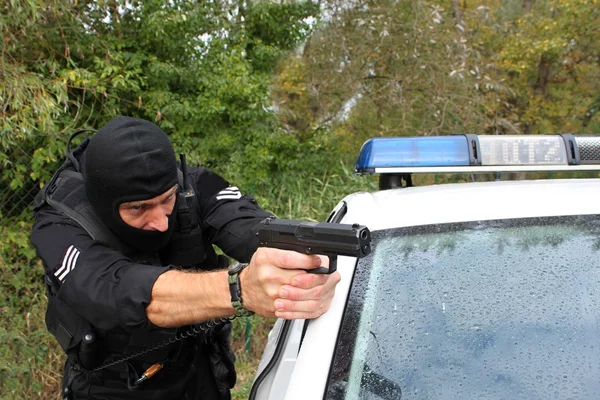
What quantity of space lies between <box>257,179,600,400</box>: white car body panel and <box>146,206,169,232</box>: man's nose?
22.1 inches

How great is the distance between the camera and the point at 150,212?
177cm

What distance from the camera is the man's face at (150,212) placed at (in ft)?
5.71

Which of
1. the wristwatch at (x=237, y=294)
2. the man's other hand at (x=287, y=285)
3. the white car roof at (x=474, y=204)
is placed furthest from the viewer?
the white car roof at (x=474, y=204)

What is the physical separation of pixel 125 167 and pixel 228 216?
0.45 metres

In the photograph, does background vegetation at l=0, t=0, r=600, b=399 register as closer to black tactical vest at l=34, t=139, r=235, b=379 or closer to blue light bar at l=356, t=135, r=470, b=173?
black tactical vest at l=34, t=139, r=235, b=379

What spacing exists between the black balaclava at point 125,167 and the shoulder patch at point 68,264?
21cm

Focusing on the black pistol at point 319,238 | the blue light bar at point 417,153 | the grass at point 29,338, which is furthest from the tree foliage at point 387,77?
the black pistol at point 319,238

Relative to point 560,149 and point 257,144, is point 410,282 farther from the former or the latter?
point 257,144

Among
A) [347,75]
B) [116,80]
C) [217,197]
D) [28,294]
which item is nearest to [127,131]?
[217,197]

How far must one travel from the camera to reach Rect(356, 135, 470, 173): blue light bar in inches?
69.2

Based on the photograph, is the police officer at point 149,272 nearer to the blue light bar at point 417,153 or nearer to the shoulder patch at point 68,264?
the shoulder patch at point 68,264

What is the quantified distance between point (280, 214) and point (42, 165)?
244cm

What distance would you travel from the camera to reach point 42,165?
461 cm

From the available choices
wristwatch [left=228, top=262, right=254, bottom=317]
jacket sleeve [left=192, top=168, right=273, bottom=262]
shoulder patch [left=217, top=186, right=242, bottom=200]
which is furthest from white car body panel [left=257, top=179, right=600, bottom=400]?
shoulder patch [left=217, top=186, right=242, bottom=200]
